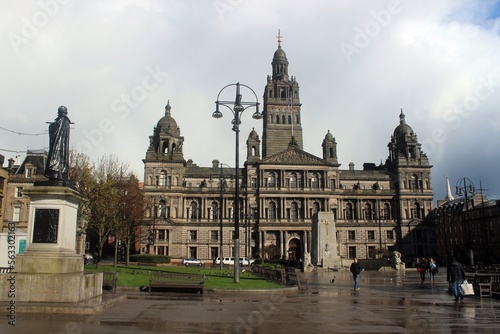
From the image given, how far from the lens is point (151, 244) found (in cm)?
7581

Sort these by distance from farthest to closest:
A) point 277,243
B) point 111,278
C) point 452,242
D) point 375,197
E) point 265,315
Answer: point 452,242 < point 375,197 < point 277,243 < point 111,278 < point 265,315

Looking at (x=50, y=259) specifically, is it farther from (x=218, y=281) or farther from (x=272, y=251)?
(x=272, y=251)

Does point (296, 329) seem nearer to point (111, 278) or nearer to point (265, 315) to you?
point (265, 315)

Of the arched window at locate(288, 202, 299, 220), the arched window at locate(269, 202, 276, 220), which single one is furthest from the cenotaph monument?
the arched window at locate(288, 202, 299, 220)

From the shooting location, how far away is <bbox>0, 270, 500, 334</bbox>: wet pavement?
401 inches

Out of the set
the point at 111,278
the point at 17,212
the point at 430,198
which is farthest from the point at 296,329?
the point at 430,198

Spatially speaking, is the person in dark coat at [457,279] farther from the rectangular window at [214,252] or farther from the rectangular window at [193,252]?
the rectangular window at [193,252]

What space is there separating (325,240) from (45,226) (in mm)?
38816

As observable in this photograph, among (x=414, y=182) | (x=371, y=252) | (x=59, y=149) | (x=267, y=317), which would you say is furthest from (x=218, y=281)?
(x=414, y=182)

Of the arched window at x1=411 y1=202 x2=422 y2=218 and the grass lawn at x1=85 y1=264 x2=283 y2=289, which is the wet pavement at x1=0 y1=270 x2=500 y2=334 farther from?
the arched window at x1=411 y1=202 x2=422 y2=218

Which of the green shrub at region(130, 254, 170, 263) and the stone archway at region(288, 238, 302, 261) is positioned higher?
the stone archway at region(288, 238, 302, 261)

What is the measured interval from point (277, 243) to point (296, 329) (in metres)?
71.9

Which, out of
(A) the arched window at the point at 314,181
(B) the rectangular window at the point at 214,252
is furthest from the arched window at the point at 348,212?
(B) the rectangular window at the point at 214,252

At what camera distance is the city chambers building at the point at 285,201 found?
8106 cm
